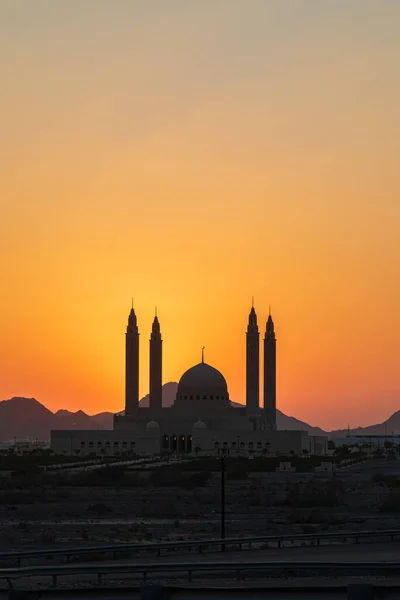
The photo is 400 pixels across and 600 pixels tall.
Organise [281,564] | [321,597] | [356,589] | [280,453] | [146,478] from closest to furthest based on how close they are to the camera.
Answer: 1. [356,589]
2. [321,597]
3. [281,564]
4. [146,478]
5. [280,453]

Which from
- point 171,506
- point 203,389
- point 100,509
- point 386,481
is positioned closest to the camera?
point 100,509

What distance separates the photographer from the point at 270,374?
346 ft

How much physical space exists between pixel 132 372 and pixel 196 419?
674 cm

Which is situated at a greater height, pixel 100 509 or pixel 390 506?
pixel 390 506

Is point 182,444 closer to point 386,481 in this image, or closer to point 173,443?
point 173,443

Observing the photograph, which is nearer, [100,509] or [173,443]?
[100,509]

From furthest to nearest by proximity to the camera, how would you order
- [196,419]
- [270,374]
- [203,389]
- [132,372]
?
[203,389] < [196,419] < [270,374] < [132,372]

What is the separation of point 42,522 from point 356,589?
24060 mm

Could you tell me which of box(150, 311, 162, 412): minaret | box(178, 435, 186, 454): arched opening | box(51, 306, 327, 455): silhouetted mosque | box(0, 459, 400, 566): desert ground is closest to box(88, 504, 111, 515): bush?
box(0, 459, 400, 566): desert ground

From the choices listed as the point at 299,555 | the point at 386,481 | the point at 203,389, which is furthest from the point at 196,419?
the point at 299,555

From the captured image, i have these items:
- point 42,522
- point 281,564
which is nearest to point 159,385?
point 42,522

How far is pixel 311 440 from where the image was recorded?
111 metres

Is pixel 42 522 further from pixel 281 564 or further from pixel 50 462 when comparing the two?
pixel 50 462

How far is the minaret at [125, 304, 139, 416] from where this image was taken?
4136 inches
